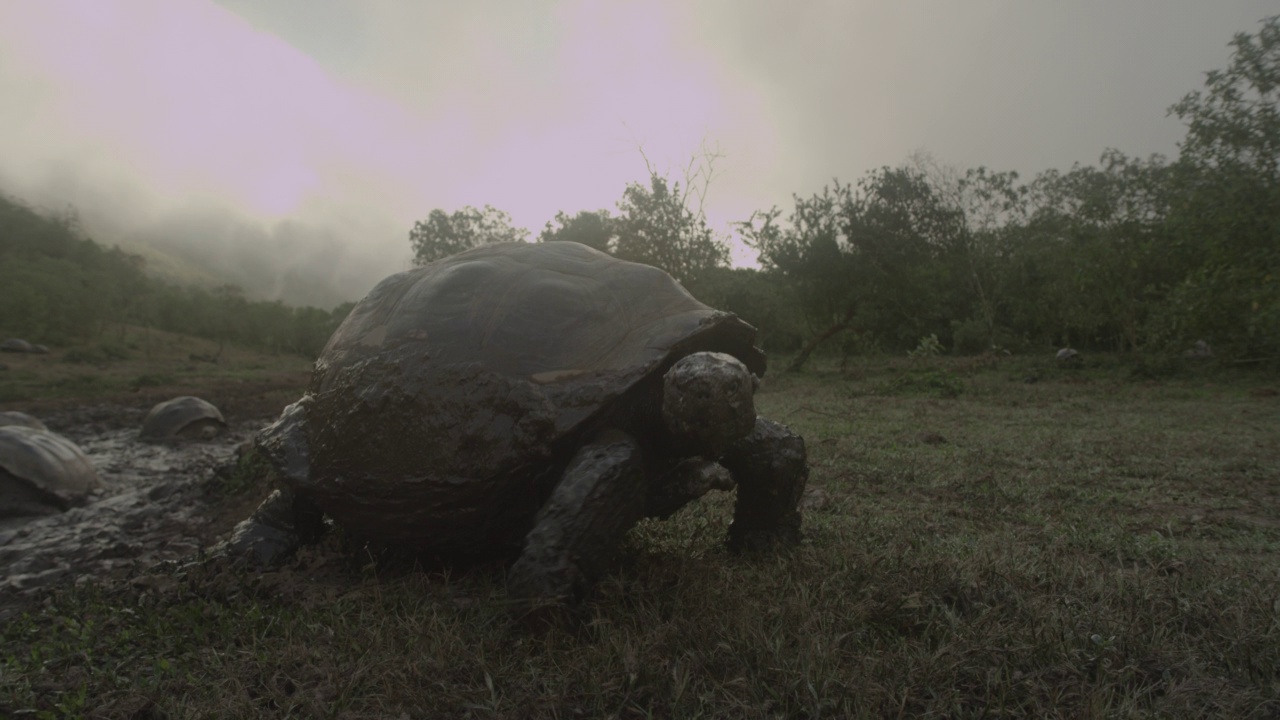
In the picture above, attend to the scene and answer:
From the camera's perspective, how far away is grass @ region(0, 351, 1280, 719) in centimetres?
191

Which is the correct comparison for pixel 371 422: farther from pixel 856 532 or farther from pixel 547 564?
pixel 856 532

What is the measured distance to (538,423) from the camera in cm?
246

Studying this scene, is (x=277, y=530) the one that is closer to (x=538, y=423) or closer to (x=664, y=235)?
(x=538, y=423)

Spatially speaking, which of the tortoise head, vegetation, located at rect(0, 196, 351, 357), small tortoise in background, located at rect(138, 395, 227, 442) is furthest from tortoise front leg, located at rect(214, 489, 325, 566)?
vegetation, located at rect(0, 196, 351, 357)

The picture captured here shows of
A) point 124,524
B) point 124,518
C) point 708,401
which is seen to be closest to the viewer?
point 708,401

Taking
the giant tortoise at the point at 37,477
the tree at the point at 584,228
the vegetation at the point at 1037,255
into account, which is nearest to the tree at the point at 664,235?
the vegetation at the point at 1037,255

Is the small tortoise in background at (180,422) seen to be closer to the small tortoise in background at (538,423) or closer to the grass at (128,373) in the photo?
the grass at (128,373)

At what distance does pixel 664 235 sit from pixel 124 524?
1347 cm

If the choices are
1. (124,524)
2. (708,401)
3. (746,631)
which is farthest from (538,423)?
(124,524)

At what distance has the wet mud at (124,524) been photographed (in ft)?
14.0

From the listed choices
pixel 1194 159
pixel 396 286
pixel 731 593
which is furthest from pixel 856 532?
pixel 1194 159

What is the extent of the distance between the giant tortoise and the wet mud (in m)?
0.15

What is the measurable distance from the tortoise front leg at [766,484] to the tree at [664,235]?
1370 cm

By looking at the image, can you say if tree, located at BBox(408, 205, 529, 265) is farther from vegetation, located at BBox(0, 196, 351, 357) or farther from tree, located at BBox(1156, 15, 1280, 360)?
tree, located at BBox(1156, 15, 1280, 360)
